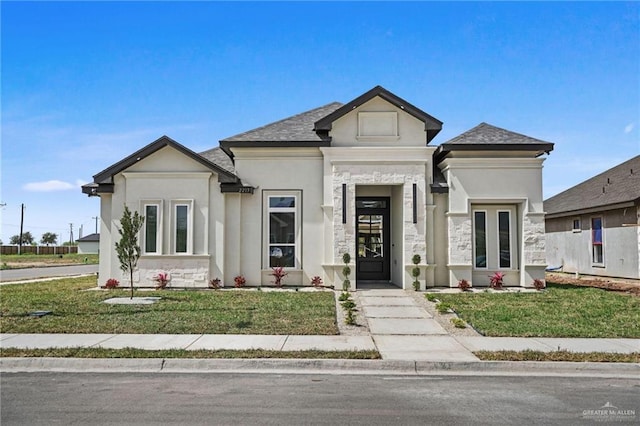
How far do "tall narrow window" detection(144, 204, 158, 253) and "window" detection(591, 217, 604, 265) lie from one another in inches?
731

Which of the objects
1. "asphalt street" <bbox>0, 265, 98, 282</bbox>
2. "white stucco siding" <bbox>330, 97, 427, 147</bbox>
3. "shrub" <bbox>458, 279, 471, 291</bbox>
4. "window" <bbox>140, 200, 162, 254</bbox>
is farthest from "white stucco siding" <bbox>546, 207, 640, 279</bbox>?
"asphalt street" <bbox>0, 265, 98, 282</bbox>

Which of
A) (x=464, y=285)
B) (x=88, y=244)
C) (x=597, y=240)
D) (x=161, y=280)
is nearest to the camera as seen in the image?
(x=464, y=285)

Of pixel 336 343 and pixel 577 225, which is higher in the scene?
pixel 577 225

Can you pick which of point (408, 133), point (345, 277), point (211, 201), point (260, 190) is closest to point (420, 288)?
point (345, 277)

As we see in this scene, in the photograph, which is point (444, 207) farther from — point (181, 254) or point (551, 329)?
point (181, 254)

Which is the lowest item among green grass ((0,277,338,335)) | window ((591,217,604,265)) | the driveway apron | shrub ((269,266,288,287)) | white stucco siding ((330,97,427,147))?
the driveway apron

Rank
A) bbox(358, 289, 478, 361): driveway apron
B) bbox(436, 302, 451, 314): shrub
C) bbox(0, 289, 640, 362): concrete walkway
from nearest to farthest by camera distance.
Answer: bbox(358, 289, 478, 361): driveway apron, bbox(0, 289, 640, 362): concrete walkway, bbox(436, 302, 451, 314): shrub

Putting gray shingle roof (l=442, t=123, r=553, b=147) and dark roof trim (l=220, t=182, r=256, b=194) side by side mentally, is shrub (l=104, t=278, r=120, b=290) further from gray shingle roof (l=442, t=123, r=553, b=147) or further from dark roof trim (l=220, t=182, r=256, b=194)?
gray shingle roof (l=442, t=123, r=553, b=147)

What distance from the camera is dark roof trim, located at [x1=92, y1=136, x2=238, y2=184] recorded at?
15.4m

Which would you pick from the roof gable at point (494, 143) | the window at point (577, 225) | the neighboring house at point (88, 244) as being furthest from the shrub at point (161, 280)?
the neighboring house at point (88, 244)

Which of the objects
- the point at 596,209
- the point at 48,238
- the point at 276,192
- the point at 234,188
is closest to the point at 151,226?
the point at 234,188

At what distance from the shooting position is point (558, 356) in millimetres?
7578

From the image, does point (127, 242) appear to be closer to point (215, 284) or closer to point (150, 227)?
point (150, 227)

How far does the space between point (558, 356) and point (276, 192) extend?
10.3m
